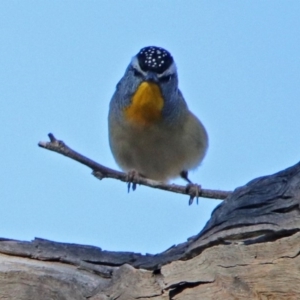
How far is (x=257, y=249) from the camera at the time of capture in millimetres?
3768

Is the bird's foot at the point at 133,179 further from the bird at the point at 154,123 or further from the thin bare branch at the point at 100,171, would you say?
the thin bare branch at the point at 100,171

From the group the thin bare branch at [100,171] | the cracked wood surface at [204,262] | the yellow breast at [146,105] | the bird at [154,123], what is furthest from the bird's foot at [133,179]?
the cracked wood surface at [204,262]

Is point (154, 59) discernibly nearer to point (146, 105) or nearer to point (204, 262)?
point (146, 105)

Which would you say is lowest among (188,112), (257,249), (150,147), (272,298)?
(272,298)

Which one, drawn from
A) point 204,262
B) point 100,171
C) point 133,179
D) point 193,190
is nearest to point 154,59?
point 133,179

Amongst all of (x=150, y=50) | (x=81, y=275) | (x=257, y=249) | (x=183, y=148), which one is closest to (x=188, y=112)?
(x=183, y=148)

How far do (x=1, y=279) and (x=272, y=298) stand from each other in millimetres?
1609

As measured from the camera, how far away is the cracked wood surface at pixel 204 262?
3.72m

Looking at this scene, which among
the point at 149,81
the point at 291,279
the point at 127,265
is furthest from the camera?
the point at 149,81

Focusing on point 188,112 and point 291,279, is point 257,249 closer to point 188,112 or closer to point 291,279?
point 291,279

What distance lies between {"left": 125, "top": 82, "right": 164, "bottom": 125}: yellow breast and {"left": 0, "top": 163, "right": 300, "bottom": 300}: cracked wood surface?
2.47m

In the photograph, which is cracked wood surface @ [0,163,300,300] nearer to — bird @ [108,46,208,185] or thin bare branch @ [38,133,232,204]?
thin bare branch @ [38,133,232,204]

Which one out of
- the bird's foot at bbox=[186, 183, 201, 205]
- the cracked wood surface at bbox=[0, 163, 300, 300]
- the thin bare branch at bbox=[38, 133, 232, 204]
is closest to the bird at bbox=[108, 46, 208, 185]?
the bird's foot at bbox=[186, 183, 201, 205]

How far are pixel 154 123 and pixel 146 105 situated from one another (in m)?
0.21
